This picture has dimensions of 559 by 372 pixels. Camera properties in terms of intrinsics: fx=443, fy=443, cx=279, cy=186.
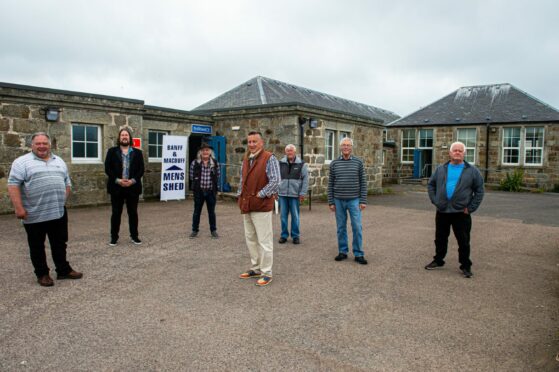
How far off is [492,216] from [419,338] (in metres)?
9.10

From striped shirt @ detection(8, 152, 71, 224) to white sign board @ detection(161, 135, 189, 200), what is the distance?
822 centimetres

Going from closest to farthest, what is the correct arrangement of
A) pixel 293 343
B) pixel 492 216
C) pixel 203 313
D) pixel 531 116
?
1. pixel 293 343
2. pixel 203 313
3. pixel 492 216
4. pixel 531 116

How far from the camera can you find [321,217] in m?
10.7

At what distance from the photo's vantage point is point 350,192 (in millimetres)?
6281

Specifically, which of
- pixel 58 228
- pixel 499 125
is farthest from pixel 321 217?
pixel 499 125

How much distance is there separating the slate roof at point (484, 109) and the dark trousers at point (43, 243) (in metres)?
24.2

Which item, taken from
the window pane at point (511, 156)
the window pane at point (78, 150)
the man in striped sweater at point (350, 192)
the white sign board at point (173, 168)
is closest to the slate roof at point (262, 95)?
the white sign board at point (173, 168)

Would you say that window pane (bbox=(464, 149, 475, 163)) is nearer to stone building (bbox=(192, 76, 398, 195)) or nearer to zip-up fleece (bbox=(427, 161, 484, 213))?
stone building (bbox=(192, 76, 398, 195))

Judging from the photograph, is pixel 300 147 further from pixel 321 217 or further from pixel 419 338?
pixel 419 338

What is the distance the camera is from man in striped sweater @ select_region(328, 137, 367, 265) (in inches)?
247

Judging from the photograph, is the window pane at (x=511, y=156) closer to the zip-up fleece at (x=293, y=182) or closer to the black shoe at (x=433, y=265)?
the zip-up fleece at (x=293, y=182)

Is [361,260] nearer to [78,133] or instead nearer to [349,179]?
[349,179]

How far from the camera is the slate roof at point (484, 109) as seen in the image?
23.9 metres

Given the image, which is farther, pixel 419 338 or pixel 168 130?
pixel 168 130
